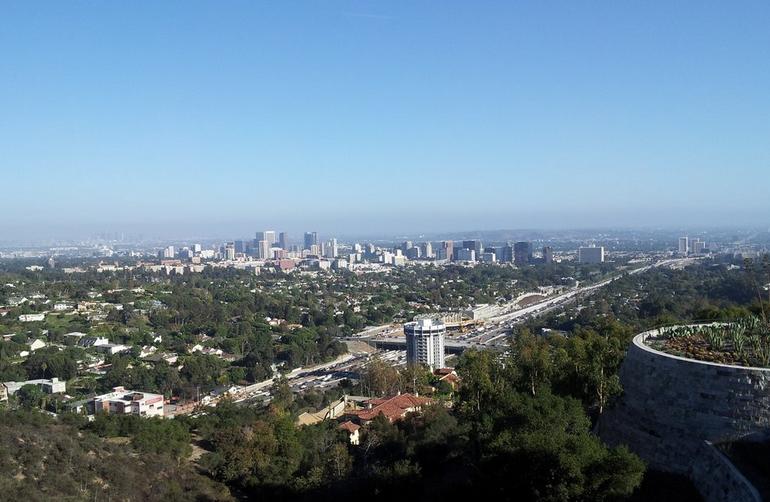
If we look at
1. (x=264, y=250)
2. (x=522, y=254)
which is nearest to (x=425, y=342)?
(x=522, y=254)

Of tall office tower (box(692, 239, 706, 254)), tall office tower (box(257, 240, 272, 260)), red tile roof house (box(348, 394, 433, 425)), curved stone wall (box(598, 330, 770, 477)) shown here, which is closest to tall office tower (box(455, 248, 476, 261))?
tall office tower (box(692, 239, 706, 254))

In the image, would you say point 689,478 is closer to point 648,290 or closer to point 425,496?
point 425,496

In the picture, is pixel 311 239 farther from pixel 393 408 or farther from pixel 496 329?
pixel 393 408

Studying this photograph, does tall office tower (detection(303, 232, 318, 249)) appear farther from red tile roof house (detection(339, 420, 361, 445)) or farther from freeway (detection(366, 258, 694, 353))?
red tile roof house (detection(339, 420, 361, 445))

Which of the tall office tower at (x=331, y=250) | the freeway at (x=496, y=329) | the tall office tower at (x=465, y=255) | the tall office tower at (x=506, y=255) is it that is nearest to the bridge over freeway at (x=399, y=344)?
the freeway at (x=496, y=329)

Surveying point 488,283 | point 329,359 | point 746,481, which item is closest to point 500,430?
point 746,481

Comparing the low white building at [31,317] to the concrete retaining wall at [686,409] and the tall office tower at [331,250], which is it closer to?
the concrete retaining wall at [686,409]
